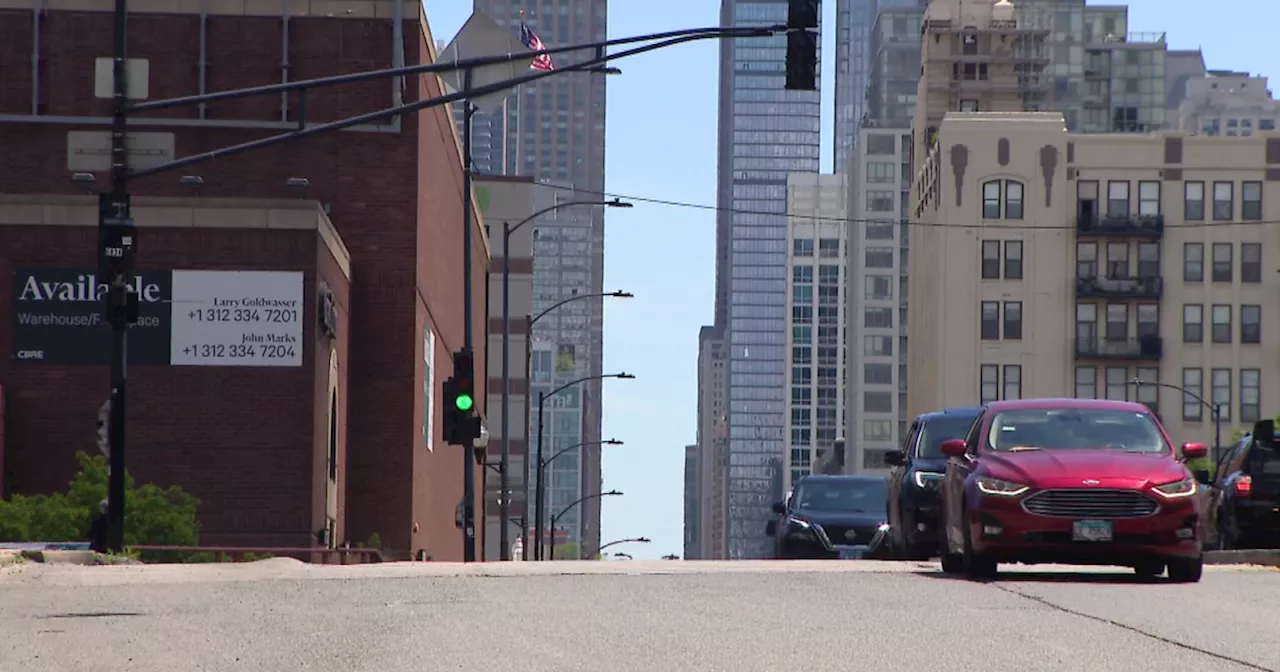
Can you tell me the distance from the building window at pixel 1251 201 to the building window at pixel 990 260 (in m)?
12.2

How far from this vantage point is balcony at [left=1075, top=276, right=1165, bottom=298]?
11006 centimetres

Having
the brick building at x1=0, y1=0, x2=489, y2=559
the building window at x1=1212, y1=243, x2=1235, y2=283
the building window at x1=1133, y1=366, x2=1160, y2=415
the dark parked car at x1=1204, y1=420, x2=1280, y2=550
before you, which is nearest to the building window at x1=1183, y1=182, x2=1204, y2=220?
the building window at x1=1212, y1=243, x2=1235, y2=283

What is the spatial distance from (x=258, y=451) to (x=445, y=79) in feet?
61.5

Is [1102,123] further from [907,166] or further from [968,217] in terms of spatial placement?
[968,217]

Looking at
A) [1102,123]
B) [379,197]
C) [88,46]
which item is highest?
[1102,123]

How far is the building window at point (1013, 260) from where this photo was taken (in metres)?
110

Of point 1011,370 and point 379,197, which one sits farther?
point 1011,370

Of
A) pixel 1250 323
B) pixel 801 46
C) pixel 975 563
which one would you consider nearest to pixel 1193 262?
pixel 1250 323

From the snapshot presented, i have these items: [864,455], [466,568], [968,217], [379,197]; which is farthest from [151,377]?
[864,455]

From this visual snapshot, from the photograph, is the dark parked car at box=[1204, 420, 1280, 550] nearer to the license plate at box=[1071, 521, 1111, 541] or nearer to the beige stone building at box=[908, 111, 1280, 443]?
the license plate at box=[1071, 521, 1111, 541]

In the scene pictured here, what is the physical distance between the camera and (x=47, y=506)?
3225 centimetres

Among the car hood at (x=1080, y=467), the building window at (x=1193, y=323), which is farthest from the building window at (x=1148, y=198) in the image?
the car hood at (x=1080, y=467)

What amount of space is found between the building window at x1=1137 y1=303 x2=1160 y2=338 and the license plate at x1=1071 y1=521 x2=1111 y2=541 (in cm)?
9455

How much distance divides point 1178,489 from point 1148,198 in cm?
9391
